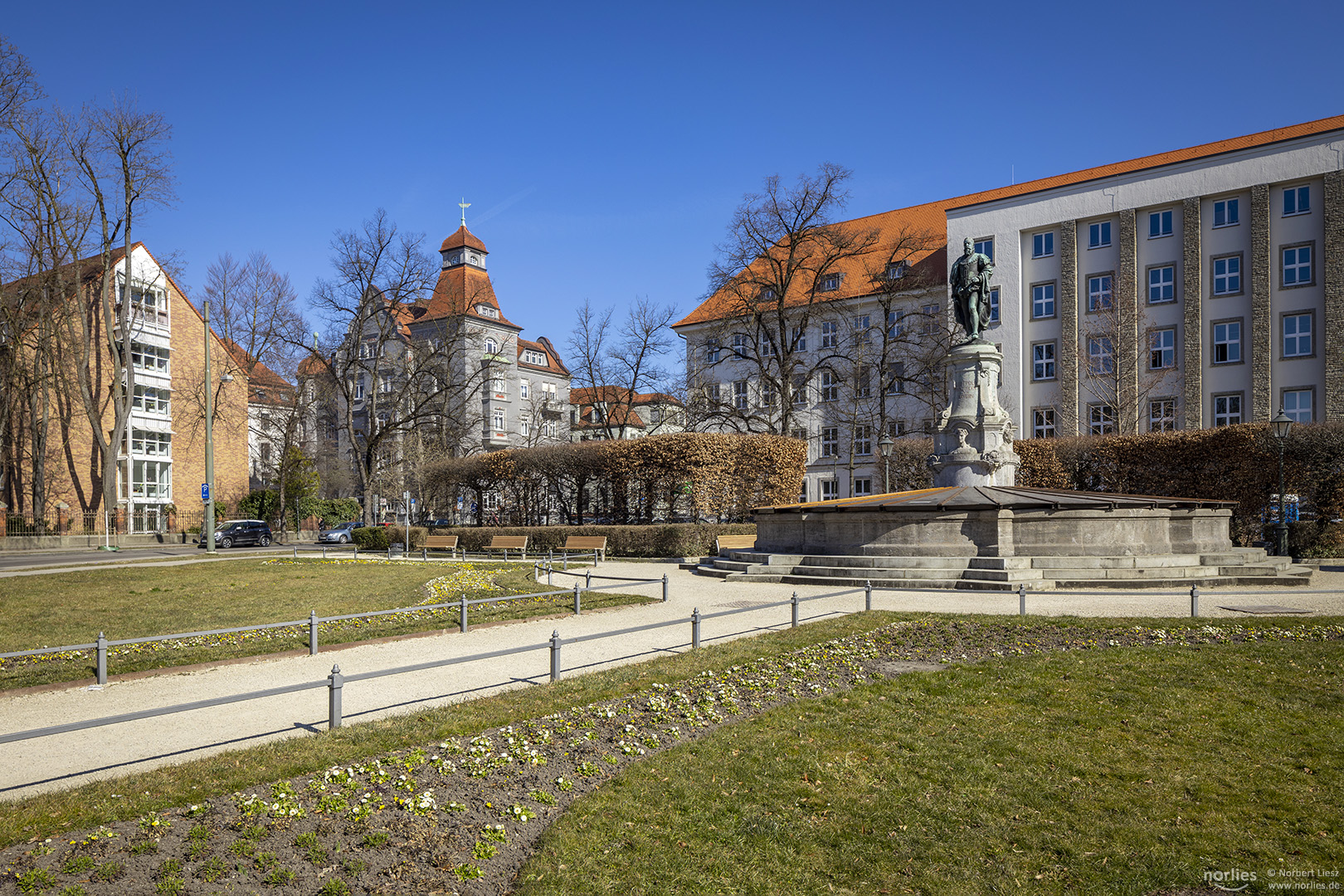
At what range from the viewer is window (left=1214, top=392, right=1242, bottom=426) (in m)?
40.6

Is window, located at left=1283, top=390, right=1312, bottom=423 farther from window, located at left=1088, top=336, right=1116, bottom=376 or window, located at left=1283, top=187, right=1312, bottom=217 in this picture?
window, located at left=1283, top=187, right=1312, bottom=217

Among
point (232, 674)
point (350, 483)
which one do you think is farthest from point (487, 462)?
point (350, 483)

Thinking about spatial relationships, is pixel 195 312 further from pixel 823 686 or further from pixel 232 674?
pixel 823 686

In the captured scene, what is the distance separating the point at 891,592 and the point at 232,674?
38.8 ft

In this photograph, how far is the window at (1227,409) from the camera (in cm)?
4062

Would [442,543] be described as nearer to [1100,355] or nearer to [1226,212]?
[1100,355]

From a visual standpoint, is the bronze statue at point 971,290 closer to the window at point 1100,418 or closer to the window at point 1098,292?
the window at point 1100,418

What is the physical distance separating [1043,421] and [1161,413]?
18.3 feet

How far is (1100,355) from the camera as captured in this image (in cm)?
4338

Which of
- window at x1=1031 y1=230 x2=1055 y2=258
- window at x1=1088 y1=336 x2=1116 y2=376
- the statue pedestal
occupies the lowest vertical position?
the statue pedestal

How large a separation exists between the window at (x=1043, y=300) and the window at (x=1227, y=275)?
7.55 m

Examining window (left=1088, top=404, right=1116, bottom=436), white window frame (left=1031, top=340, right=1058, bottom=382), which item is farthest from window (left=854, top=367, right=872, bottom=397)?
window (left=1088, top=404, right=1116, bottom=436)

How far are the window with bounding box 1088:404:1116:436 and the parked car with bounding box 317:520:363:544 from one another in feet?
133

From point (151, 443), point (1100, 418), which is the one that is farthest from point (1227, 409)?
point (151, 443)
